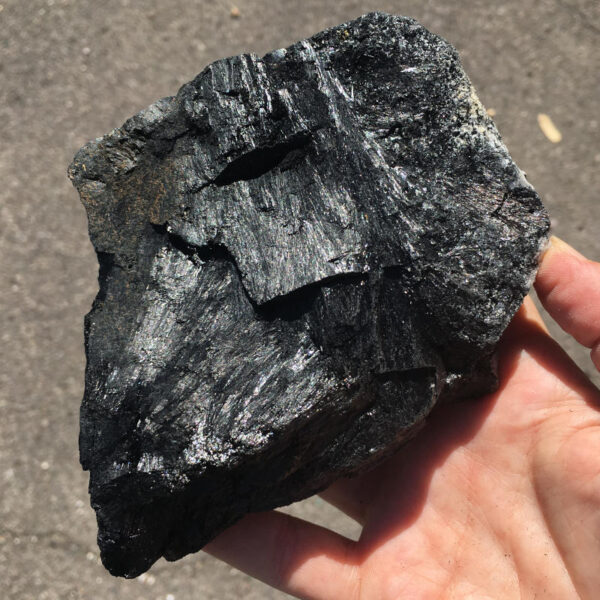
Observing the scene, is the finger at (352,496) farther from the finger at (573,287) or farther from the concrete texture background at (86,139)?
the finger at (573,287)

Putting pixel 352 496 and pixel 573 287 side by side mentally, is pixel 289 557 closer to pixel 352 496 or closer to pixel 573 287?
pixel 352 496

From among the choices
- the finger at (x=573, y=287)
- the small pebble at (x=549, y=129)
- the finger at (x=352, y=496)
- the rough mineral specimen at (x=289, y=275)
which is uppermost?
the rough mineral specimen at (x=289, y=275)

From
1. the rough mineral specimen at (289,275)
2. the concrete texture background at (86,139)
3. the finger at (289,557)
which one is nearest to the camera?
the rough mineral specimen at (289,275)

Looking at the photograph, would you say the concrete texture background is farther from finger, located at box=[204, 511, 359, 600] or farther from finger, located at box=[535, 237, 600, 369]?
finger, located at box=[535, 237, 600, 369]

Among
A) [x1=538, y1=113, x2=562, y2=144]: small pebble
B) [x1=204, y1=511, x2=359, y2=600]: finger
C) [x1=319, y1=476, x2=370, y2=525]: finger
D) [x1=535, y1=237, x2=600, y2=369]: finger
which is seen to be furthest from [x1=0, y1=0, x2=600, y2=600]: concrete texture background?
[x1=535, y1=237, x2=600, y2=369]: finger

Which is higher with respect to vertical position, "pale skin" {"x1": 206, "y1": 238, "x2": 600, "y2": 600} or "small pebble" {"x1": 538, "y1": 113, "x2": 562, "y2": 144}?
"small pebble" {"x1": 538, "y1": 113, "x2": 562, "y2": 144}

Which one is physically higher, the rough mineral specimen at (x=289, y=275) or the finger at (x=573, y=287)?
the rough mineral specimen at (x=289, y=275)

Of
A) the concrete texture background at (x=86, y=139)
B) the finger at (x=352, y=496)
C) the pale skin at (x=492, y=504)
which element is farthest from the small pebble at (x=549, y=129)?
the finger at (x=352, y=496)

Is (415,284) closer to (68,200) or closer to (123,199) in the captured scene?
(123,199)

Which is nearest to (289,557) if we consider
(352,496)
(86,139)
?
(352,496)
